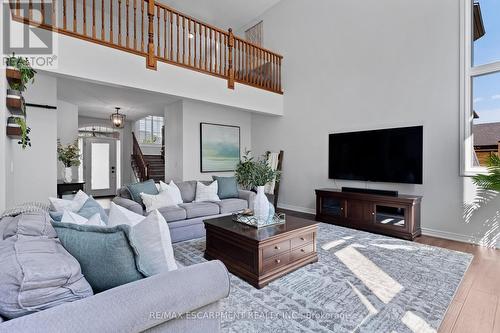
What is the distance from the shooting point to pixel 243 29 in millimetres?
7562

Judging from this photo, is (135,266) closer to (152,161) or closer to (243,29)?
(243,29)

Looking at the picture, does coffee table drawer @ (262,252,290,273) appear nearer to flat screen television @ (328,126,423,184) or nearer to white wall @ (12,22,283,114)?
flat screen television @ (328,126,423,184)

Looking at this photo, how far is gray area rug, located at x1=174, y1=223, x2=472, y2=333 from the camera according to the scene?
73.2 inches

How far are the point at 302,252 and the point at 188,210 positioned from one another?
5.90 feet

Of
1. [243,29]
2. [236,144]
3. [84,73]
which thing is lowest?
[236,144]

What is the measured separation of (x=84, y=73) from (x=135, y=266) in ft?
10.9

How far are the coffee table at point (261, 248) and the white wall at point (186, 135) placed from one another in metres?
3.00

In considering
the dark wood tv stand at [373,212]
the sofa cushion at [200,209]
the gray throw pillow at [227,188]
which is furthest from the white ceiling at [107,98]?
the dark wood tv stand at [373,212]

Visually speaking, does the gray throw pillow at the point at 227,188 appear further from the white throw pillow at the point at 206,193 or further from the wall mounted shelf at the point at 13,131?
the wall mounted shelf at the point at 13,131

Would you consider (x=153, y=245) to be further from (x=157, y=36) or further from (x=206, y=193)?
(x=157, y=36)

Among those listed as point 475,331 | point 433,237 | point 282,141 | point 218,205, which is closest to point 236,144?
point 282,141

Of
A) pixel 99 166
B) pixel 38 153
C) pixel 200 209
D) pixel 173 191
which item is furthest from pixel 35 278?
pixel 99 166

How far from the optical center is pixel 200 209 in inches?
154

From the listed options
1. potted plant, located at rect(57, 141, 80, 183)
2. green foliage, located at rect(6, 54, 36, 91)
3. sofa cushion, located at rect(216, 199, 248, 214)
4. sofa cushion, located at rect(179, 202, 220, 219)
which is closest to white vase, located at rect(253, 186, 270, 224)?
sofa cushion, located at rect(179, 202, 220, 219)
